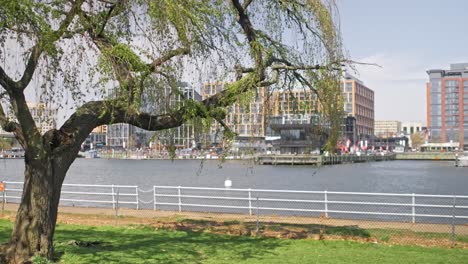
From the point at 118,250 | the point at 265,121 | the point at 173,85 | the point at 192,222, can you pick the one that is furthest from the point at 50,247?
the point at 192,222

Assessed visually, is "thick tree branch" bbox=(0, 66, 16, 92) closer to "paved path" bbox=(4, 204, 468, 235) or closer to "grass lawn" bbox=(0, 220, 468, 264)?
"grass lawn" bbox=(0, 220, 468, 264)

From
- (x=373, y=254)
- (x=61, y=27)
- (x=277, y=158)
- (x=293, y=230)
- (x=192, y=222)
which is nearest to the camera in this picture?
(x=61, y=27)

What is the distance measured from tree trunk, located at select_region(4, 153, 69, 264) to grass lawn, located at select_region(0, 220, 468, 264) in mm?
773

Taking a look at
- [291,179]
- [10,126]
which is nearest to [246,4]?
[10,126]

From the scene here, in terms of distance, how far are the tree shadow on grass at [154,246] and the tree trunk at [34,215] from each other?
31.6 inches

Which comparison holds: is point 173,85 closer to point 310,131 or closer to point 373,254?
point 310,131

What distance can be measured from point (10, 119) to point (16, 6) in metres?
3.04

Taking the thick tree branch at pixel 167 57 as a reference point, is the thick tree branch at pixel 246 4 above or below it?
above

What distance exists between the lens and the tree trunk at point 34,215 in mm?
10984

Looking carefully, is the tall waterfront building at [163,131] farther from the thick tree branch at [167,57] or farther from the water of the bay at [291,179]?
the water of the bay at [291,179]

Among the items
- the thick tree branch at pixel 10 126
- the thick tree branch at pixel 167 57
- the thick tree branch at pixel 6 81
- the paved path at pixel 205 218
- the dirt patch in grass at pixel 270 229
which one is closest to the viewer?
the thick tree branch at pixel 6 81

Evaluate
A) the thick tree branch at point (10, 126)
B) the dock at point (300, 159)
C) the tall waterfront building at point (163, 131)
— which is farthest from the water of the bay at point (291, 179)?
the dock at point (300, 159)

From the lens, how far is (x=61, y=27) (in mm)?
10406

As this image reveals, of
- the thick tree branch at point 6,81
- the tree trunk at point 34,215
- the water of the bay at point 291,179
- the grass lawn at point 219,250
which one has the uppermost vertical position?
the thick tree branch at point 6,81
